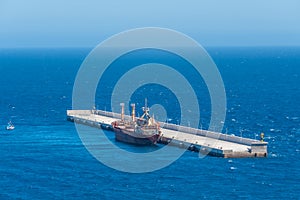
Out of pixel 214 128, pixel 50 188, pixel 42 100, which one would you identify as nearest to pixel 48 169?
pixel 50 188

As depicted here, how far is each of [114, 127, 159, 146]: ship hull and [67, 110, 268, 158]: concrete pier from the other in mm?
2331

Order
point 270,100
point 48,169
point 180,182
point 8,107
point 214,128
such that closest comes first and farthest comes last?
point 180,182, point 48,169, point 214,128, point 8,107, point 270,100

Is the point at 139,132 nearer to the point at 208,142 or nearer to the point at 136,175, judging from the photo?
the point at 208,142

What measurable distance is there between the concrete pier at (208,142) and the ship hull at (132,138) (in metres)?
2.33

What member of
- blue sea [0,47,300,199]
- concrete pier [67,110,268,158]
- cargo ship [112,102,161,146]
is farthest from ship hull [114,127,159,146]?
blue sea [0,47,300,199]

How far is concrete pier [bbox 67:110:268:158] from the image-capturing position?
365 ft

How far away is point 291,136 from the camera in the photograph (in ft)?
418

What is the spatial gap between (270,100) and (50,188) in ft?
340

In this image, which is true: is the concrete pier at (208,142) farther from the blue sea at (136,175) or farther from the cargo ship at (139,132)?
the cargo ship at (139,132)

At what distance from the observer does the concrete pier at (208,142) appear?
111125mm

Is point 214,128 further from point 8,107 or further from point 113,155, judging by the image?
point 8,107

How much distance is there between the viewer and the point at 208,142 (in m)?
119

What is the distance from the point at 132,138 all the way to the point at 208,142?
13.3 m

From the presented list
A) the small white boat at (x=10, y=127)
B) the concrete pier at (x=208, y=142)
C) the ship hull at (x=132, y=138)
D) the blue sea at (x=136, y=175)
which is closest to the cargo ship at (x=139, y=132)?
the ship hull at (x=132, y=138)
